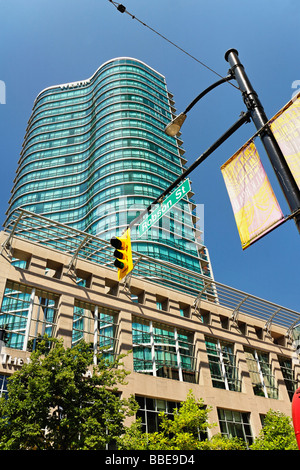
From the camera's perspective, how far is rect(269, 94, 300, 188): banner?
6578mm

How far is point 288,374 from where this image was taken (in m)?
38.7

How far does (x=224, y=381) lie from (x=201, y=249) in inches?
2207

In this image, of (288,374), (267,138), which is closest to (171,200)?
(267,138)

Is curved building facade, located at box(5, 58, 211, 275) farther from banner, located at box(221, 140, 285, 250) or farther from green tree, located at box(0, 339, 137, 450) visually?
banner, located at box(221, 140, 285, 250)

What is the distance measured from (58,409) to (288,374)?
1159 inches

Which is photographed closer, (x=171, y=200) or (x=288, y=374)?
(x=171, y=200)

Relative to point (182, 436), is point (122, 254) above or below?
above

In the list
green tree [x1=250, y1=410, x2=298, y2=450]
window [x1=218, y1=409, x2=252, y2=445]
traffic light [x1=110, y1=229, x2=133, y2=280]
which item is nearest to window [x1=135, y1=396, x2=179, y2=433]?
window [x1=218, y1=409, x2=252, y2=445]

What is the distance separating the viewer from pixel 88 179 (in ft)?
290

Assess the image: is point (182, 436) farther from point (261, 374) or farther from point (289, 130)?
point (261, 374)

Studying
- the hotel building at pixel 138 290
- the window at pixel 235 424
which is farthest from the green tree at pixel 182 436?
the window at pixel 235 424

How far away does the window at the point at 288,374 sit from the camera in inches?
1487

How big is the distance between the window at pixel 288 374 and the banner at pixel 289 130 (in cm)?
3643

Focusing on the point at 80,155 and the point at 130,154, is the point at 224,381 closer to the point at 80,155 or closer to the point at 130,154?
the point at 130,154
